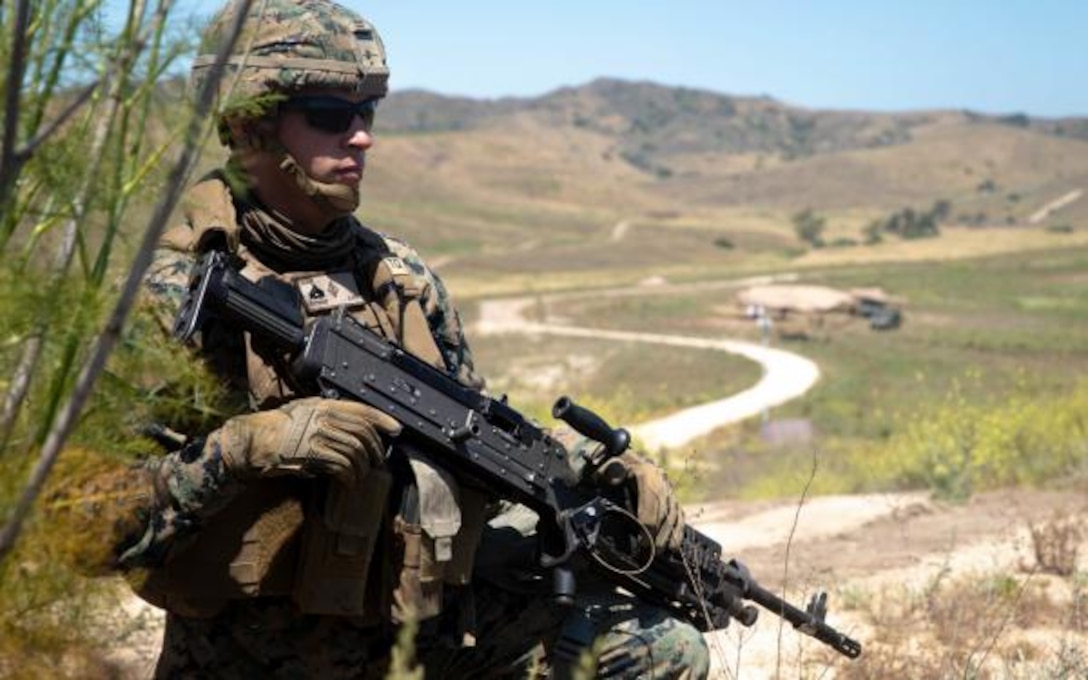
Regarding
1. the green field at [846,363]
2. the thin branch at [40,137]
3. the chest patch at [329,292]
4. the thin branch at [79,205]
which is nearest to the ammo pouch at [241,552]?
the chest patch at [329,292]

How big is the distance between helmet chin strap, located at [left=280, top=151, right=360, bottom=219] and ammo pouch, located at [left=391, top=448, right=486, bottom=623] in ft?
1.79

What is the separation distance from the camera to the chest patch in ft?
9.62

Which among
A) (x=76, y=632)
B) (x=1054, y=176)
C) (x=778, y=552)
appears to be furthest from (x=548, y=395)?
(x=1054, y=176)

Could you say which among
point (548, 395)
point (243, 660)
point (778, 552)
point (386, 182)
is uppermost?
point (243, 660)

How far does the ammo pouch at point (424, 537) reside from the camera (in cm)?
272

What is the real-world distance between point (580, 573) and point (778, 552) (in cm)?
461

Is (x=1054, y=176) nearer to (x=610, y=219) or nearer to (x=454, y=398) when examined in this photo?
(x=610, y=219)

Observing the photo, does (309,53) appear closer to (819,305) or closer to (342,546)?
(342,546)

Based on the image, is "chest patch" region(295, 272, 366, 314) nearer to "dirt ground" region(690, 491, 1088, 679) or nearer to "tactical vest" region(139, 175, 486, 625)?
"tactical vest" region(139, 175, 486, 625)

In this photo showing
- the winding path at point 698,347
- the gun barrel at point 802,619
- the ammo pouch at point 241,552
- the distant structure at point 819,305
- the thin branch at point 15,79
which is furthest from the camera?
the distant structure at point 819,305

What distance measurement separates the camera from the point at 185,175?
66.9 inches

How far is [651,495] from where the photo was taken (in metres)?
3.19

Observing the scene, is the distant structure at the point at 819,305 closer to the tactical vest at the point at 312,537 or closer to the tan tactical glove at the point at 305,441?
Result: the tactical vest at the point at 312,537

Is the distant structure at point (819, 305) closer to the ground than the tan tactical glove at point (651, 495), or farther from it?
closer to the ground
